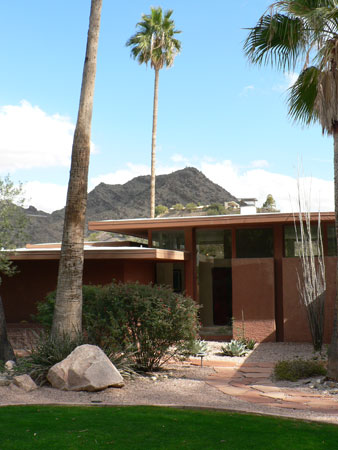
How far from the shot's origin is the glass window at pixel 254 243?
1716 centimetres

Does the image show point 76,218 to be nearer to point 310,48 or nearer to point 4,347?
point 4,347

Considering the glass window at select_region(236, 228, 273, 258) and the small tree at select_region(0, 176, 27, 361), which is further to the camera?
the glass window at select_region(236, 228, 273, 258)

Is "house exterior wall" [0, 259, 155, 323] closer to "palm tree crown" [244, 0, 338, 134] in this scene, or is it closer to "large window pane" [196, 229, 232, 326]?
"large window pane" [196, 229, 232, 326]

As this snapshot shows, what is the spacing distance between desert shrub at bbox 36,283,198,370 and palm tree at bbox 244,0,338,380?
308 cm

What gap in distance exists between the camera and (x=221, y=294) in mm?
18266

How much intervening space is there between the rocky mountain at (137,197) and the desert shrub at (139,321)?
219 ft

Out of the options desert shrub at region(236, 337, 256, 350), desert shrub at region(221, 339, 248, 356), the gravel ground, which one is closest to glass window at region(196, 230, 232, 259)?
desert shrub at region(236, 337, 256, 350)

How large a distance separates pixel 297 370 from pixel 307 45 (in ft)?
20.8

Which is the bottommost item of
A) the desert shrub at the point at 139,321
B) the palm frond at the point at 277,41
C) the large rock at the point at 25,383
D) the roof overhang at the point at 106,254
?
the large rock at the point at 25,383

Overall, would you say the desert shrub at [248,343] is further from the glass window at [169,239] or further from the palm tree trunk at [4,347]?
the palm tree trunk at [4,347]

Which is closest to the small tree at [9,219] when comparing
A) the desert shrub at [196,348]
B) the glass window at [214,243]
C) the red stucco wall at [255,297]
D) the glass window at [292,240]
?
the desert shrub at [196,348]

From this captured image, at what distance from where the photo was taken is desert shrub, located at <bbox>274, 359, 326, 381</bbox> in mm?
10508

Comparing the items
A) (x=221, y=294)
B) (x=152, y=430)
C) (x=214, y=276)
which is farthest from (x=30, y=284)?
(x=152, y=430)

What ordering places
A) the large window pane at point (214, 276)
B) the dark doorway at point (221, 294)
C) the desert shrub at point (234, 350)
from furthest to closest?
the dark doorway at point (221, 294), the large window pane at point (214, 276), the desert shrub at point (234, 350)
